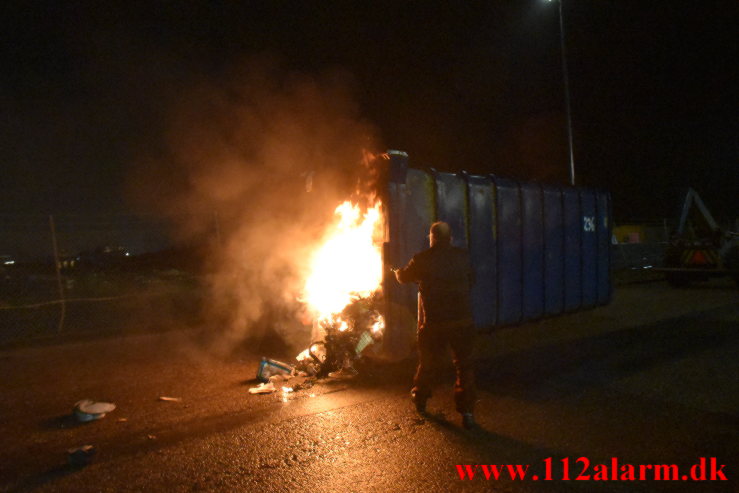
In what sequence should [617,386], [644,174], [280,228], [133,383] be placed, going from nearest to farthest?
Answer: [617,386] → [133,383] → [280,228] → [644,174]

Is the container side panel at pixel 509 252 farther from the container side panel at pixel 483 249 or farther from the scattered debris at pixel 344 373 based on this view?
the scattered debris at pixel 344 373

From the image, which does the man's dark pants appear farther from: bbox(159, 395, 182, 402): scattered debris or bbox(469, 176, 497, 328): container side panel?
bbox(469, 176, 497, 328): container side panel

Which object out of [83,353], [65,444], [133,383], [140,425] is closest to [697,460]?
[140,425]

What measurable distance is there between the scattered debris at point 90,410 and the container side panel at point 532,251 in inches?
223

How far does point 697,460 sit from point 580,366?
2437mm

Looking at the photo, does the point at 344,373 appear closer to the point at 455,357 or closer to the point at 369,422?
the point at 369,422

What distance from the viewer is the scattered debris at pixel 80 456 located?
11.1 feet

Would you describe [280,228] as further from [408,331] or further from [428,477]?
[428,477]

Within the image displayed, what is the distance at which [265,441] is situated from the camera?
3.71 metres

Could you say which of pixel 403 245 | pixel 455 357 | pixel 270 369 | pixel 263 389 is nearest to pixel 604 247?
pixel 403 245

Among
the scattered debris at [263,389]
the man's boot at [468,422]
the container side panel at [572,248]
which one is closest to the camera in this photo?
the man's boot at [468,422]

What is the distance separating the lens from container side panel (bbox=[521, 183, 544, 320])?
7438mm

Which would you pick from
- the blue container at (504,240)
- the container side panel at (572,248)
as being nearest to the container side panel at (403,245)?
the blue container at (504,240)

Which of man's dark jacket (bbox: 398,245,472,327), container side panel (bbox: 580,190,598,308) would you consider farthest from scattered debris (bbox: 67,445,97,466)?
container side panel (bbox: 580,190,598,308)
